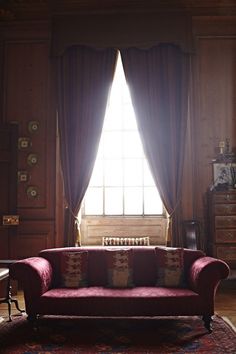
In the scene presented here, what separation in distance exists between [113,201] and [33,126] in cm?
165

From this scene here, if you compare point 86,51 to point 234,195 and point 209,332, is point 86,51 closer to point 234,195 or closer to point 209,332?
point 234,195

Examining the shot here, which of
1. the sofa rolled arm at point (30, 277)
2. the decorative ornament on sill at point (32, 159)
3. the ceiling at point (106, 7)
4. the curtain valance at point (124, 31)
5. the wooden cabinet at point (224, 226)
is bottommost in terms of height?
the sofa rolled arm at point (30, 277)

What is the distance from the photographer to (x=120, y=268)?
4188mm

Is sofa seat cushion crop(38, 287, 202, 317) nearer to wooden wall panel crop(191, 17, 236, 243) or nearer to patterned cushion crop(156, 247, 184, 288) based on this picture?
patterned cushion crop(156, 247, 184, 288)

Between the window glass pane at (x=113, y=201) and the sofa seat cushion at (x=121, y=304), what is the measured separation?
8.24 feet

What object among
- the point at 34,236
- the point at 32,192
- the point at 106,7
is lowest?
the point at 34,236

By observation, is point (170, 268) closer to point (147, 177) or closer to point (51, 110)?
point (147, 177)

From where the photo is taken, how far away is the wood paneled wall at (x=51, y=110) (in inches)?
235

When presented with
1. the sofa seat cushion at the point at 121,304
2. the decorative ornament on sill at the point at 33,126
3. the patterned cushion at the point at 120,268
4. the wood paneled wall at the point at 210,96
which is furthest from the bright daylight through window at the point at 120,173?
the sofa seat cushion at the point at 121,304

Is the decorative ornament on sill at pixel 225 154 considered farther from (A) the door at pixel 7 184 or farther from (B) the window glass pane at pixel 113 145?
(A) the door at pixel 7 184

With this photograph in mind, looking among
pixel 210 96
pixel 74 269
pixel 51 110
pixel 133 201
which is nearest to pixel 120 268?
pixel 74 269

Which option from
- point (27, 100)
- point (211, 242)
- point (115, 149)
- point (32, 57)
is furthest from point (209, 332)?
point (32, 57)

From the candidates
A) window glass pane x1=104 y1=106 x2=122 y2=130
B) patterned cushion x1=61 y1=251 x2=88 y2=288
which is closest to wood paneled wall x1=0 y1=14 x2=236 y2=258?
window glass pane x1=104 y1=106 x2=122 y2=130

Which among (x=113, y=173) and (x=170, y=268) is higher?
(x=113, y=173)
